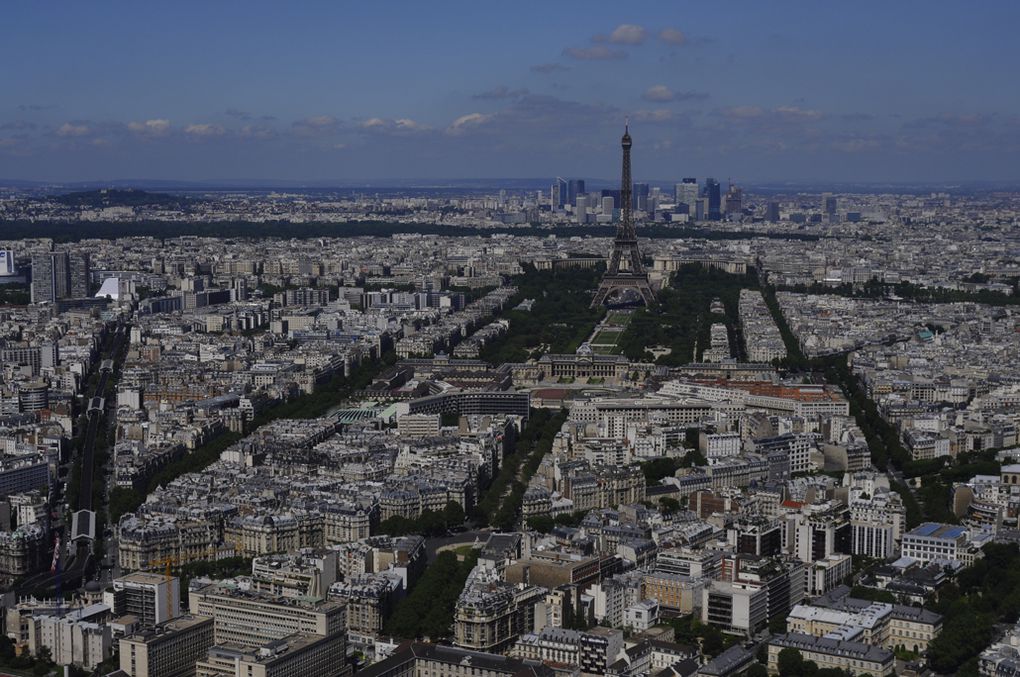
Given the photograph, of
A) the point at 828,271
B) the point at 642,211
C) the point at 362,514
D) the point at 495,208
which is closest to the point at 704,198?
the point at 642,211

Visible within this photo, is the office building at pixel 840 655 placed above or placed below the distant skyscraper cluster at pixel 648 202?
below

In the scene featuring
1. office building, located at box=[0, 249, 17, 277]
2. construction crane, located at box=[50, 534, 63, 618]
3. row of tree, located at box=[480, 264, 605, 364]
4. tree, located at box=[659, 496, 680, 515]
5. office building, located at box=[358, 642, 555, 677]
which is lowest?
construction crane, located at box=[50, 534, 63, 618]

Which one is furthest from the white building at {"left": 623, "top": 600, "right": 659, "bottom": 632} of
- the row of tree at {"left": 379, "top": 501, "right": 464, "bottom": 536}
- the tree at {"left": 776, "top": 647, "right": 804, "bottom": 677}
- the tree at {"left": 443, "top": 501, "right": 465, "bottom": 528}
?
the tree at {"left": 443, "top": 501, "right": 465, "bottom": 528}

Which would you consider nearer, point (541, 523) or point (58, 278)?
point (541, 523)

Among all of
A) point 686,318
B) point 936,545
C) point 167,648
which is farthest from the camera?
point 686,318

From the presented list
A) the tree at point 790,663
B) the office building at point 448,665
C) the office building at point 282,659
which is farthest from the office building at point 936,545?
the office building at point 282,659

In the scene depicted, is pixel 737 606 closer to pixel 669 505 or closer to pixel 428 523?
pixel 669 505

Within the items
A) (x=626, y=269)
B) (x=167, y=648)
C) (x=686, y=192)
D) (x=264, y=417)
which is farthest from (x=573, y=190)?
(x=167, y=648)

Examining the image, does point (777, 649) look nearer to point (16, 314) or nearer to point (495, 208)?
point (16, 314)

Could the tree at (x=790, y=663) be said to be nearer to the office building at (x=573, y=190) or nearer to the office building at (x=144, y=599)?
the office building at (x=144, y=599)

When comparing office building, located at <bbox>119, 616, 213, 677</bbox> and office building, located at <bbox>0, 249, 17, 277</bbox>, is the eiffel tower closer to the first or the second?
office building, located at <bbox>0, 249, 17, 277</bbox>
